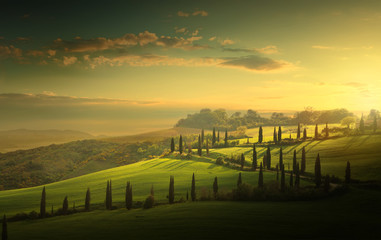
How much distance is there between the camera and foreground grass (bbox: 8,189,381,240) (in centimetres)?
6012

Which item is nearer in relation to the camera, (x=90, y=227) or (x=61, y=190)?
(x=90, y=227)

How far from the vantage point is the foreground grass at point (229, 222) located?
197 ft

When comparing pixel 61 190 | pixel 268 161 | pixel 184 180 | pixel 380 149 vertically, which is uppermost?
pixel 380 149

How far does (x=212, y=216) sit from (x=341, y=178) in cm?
5479

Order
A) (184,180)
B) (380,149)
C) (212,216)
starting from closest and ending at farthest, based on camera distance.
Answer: (212,216) → (380,149) → (184,180)

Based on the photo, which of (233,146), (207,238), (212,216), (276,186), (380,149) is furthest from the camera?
(233,146)

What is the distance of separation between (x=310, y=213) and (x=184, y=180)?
5974cm

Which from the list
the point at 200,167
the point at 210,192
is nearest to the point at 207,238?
the point at 210,192

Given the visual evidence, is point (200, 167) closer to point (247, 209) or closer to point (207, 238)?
point (247, 209)

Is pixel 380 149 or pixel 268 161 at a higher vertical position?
pixel 380 149

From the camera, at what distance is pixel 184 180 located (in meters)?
122

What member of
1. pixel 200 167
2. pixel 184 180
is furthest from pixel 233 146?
pixel 184 180

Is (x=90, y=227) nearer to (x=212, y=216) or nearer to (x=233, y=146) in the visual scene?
(x=212, y=216)

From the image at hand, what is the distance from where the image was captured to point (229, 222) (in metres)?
66.8
